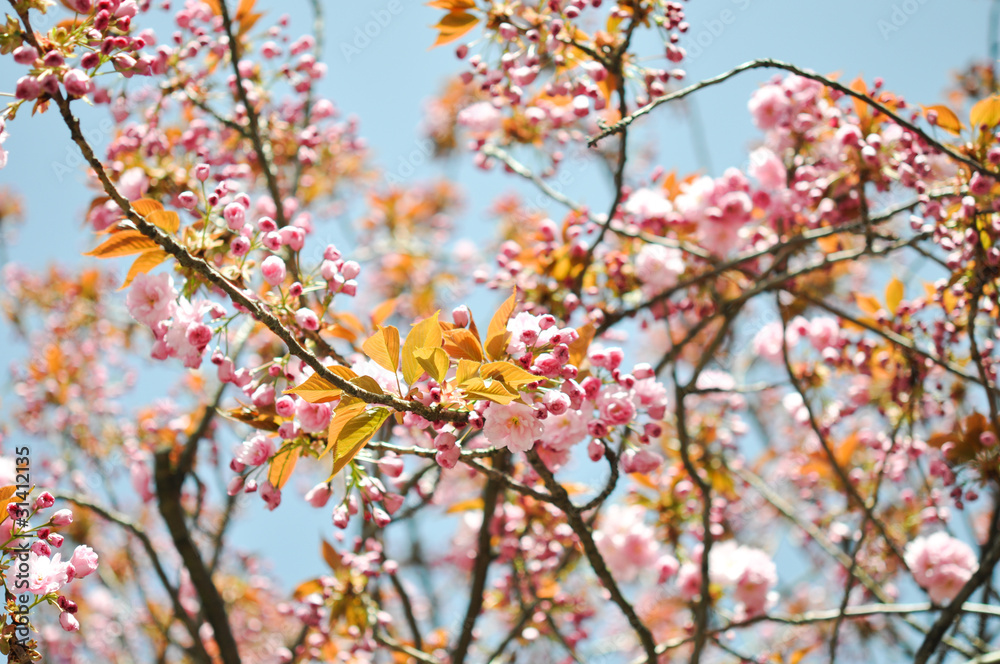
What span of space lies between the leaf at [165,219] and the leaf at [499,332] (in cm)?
64

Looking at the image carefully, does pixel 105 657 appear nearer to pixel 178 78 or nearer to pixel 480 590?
pixel 480 590

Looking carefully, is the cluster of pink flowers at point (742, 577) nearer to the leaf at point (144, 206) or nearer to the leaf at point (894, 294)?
the leaf at point (894, 294)

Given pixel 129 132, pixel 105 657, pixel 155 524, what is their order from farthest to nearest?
pixel 155 524 < pixel 105 657 < pixel 129 132

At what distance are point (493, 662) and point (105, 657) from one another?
3809mm

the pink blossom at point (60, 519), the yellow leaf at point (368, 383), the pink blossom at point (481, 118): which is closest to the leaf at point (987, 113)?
the yellow leaf at point (368, 383)

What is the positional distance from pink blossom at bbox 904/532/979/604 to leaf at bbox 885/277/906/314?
827mm

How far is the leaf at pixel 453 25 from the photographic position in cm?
176

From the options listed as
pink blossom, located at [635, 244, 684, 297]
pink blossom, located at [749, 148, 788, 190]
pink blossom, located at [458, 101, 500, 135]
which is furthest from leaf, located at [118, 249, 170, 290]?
pink blossom, located at [458, 101, 500, 135]

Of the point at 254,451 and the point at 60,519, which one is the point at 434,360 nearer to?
the point at 254,451

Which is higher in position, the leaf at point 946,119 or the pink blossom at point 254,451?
the leaf at point 946,119

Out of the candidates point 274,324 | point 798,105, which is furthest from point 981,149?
point 274,324

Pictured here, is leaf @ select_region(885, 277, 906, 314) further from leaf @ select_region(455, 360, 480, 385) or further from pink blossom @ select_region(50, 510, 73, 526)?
pink blossom @ select_region(50, 510, 73, 526)

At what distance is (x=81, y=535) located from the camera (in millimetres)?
3939

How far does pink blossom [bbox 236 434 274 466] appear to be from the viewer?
4.28 ft
